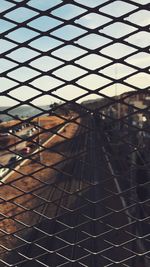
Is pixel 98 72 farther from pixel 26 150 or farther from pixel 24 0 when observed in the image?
pixel 26 150

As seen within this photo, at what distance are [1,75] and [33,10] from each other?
49cm

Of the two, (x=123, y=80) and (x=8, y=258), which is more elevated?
(x=123, y=80)

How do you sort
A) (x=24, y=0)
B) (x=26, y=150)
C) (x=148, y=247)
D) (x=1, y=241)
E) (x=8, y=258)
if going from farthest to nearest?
(x=26, y=150)
(x=1, y=241)
(x=8, y=258)
(x=148, y=247)
(x=24, y=0)

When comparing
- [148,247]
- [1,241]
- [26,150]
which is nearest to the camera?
[148,247]

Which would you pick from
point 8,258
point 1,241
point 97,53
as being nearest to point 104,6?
Answer: point 97,53

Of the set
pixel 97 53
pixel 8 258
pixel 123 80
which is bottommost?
pixel 8 258

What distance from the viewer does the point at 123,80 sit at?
2973 millimetres

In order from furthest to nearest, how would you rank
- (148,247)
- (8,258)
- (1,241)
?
(1,241), (8,258), (148,247)

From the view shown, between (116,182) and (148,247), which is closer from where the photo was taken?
(148,247)

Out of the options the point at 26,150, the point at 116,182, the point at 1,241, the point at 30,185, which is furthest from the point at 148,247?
the point at 26,150

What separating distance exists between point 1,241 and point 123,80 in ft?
46.7

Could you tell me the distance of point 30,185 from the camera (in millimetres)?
26109

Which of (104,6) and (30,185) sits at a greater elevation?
(104,6)

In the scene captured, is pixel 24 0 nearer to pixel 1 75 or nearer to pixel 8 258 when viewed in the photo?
pixel 1 75
